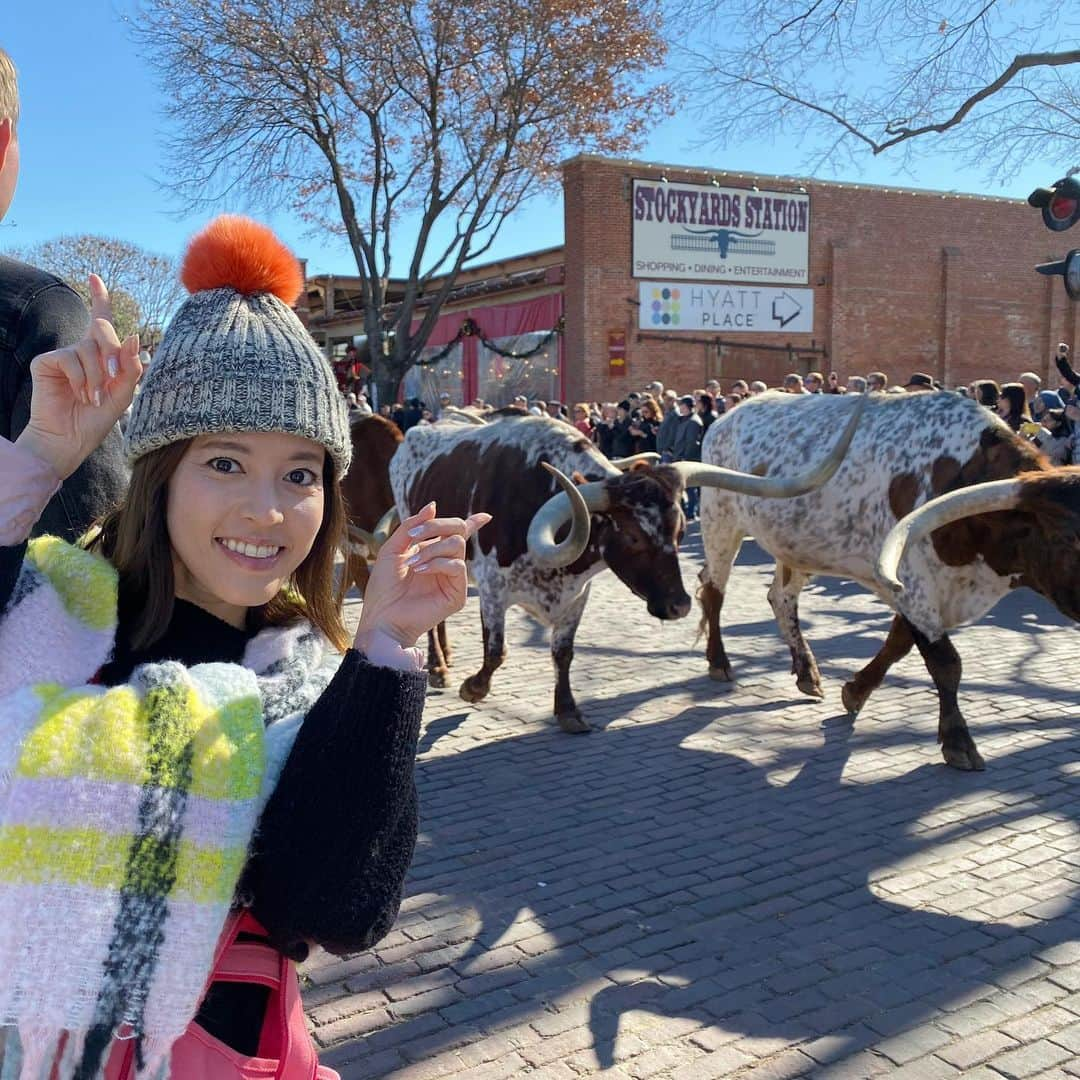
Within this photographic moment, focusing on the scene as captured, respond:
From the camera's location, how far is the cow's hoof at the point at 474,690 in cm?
695

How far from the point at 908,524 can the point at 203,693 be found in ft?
14.8

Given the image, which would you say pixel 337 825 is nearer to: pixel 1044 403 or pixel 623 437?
pixel 1044 403

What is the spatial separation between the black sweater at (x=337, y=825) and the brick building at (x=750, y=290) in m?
22.9

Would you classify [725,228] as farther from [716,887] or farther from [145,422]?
[145,422]

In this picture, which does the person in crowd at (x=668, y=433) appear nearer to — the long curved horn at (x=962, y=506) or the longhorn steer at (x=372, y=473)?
the longhorn steer at (x=372, y=473)

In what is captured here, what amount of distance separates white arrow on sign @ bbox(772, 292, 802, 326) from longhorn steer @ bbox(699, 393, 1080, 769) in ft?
63.1

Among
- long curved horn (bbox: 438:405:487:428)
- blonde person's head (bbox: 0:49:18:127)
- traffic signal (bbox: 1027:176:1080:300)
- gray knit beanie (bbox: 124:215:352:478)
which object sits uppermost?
traffic signal (bbox: 1027:176:1080:300)

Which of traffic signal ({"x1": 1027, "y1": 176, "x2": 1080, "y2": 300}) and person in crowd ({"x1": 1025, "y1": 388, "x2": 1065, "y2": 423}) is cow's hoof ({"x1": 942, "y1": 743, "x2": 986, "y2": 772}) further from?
person in crowd ({"x1": 1025, "y1": 388, "x2": 1065, "y2": 423})

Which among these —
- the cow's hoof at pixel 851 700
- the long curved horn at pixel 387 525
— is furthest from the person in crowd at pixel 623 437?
the cow's hoof at pixel 851 700

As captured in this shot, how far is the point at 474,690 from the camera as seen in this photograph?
22.8 ft

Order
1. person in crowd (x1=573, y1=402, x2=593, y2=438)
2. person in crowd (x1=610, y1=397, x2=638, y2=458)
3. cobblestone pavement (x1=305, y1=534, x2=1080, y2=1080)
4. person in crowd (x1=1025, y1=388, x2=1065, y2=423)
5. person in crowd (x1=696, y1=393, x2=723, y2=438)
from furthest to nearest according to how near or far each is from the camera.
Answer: person in crowd (x1=573, y1=402, x2=593, y2=438) < person in crowd (x1=610, y1=397, x2=638, y2=458) < person in crowd (x1=696, y1=393, x2=723, y2=438) < person in crowd (x1=1025, y1=388, x2=1065, y2=423) < cobblestone pavement (x1=305, y1=534, x2=1080, y2=1080)

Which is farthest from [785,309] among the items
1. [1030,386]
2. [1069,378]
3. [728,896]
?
[728,896]

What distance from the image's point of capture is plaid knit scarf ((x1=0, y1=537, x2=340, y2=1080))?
4.39ft

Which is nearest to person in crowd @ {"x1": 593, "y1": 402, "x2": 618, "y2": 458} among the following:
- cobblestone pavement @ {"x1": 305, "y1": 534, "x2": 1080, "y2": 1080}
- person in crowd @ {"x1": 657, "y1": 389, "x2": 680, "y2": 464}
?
person in crowd @ {"x1": 657, "y1": 389, "x2": 680, "y2": 464}
